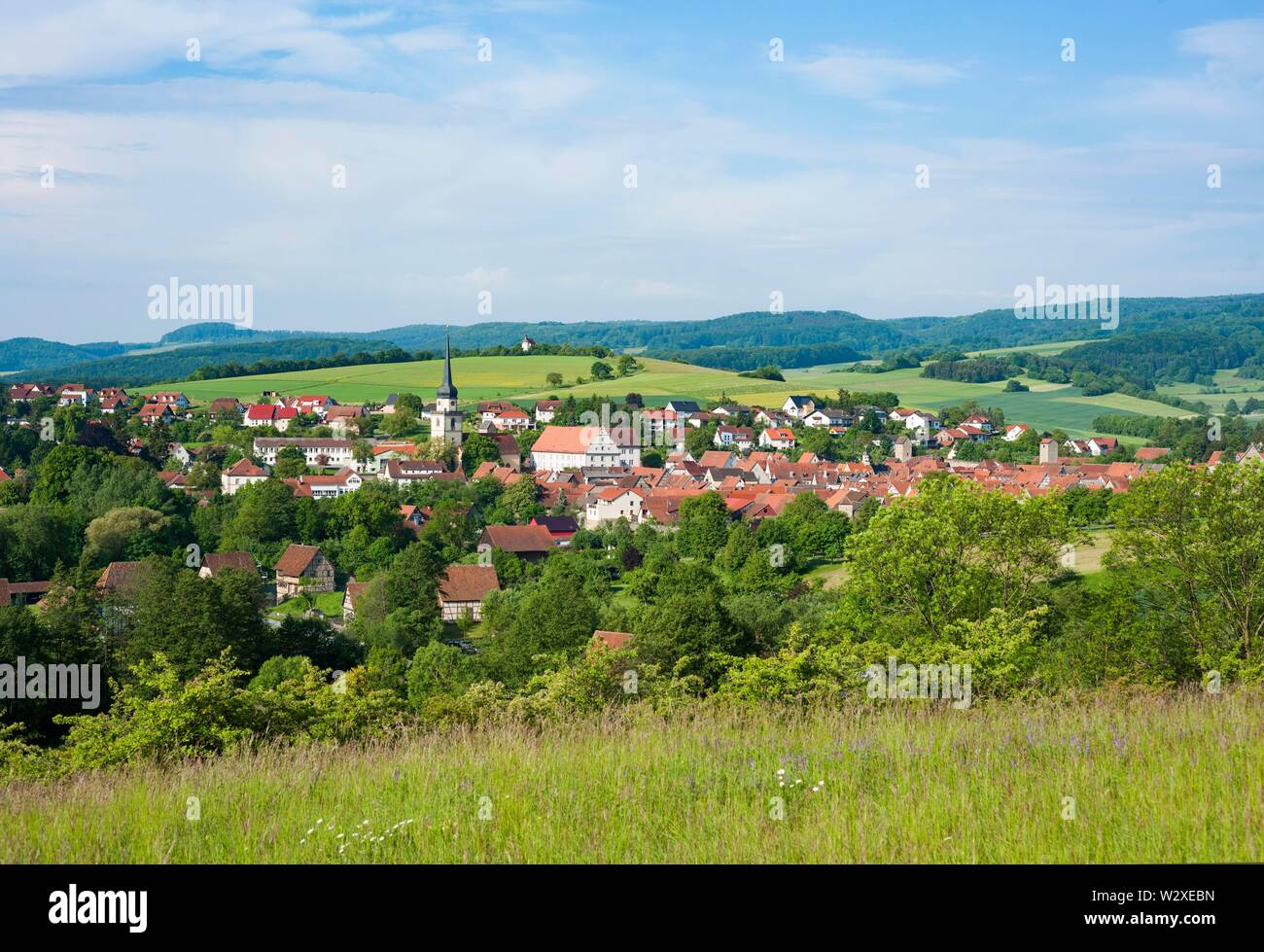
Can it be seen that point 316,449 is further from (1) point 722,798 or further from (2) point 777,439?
Answer: (1) point 722,798

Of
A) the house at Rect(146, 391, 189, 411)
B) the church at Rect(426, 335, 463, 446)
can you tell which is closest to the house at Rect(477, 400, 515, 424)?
the church at Rect(426, 335, 463, 446)

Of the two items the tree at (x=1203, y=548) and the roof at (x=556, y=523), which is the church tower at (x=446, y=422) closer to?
the roof at (x=556, y=523)

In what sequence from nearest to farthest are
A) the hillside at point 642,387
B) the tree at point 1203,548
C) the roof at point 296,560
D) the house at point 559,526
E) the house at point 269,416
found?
the tree at point 1203,548 < the roof at point 296,560 < the house at point 559,526 < the house at point 269,416 < the hillside at point 642,387

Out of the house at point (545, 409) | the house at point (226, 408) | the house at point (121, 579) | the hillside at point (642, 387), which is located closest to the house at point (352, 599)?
the house at point (121, 579)

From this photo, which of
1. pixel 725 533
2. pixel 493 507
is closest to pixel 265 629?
pixel 725 533

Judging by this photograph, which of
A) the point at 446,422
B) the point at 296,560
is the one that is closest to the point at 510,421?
the point at 446,422

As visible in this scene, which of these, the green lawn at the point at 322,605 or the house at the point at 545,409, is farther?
the house at the point at 545,409
